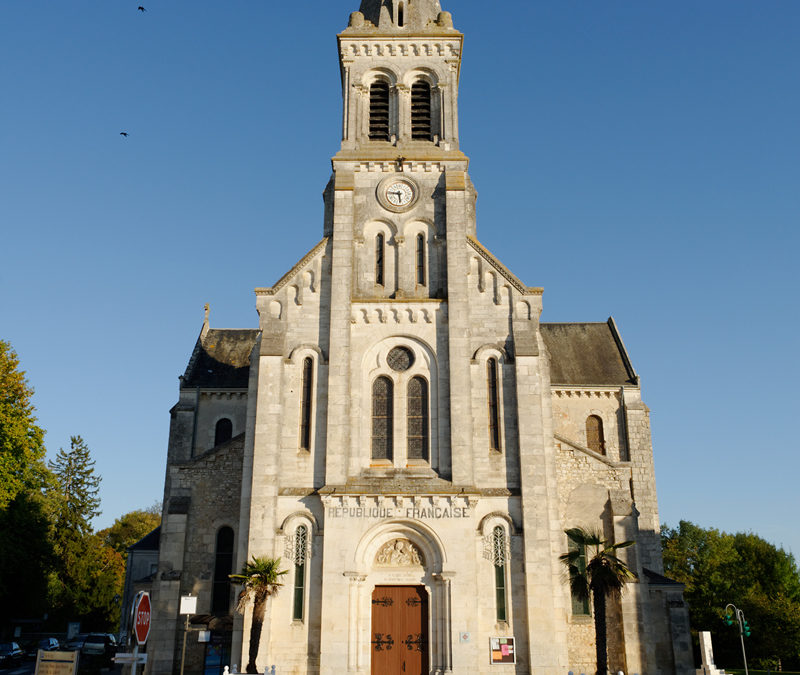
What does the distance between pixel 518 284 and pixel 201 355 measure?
19865 mm

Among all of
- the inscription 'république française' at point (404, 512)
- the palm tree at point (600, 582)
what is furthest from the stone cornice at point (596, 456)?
the inscription 'république française' at point (404, 512)

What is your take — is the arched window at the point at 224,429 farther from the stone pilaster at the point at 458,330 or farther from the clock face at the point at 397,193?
the stone pilaster at the point at 458,330

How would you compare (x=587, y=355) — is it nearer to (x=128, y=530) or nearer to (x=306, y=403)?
(x=306, y=403)

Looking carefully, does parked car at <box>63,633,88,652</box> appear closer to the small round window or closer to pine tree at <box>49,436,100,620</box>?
pine tree at <box>49,436,100,620</box>

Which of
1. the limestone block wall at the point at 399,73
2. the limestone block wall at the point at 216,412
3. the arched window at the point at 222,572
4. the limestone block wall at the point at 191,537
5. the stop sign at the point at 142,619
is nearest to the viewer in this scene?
the stop sign at the point at 142,619

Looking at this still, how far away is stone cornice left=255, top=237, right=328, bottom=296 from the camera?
93.1 ft

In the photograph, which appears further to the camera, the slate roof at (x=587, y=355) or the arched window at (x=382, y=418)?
the slate roof at (x=587, y=355)

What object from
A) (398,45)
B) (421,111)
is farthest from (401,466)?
(398,45)

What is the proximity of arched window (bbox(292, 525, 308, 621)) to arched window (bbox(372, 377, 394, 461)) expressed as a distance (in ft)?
12.1

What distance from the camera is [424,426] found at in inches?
1062

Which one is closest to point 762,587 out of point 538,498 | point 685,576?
point 685,576

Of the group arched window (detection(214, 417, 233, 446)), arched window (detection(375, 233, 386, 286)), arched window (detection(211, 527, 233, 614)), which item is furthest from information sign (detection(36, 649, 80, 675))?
arched window (detection(214, 417, 233, 446))

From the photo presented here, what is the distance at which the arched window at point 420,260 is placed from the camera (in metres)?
29.1

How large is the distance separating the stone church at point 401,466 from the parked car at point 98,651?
4192mm
